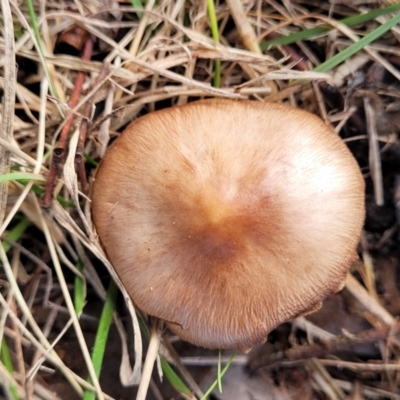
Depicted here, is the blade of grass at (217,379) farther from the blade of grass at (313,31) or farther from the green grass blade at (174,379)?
the blade of grass at (313,31)

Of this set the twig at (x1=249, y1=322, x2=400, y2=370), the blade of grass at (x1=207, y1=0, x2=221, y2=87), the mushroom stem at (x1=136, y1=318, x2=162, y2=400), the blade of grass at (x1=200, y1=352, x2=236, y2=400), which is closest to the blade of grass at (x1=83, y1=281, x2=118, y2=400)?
the mushroom stem at (x1=136, y1=318, x2=162, y2=400)

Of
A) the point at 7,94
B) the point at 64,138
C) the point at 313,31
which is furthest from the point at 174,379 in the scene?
the point at 313,31

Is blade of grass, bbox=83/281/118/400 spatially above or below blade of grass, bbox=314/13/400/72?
below

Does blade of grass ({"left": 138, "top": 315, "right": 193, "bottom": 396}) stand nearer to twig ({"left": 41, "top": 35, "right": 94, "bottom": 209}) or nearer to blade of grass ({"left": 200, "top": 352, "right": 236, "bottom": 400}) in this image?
blade of grass ({"left": 200, "top": 352, "right": 236, "bottom": 400})

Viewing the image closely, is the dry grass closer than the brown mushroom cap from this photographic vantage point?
No

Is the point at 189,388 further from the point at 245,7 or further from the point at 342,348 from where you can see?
the point at 245,7

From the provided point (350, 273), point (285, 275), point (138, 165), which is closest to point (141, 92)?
point (138, 165)

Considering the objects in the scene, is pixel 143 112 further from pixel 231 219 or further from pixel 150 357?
pixel 150 357
